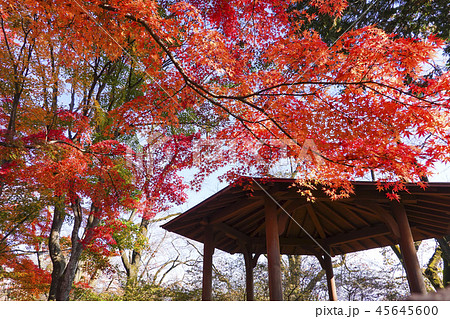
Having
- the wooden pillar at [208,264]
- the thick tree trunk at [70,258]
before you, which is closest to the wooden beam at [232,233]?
the wooden pillar at [208,264]

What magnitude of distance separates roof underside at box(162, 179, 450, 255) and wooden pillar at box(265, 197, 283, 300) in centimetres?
23

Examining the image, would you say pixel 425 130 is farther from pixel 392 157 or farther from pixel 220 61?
pixel 220 61

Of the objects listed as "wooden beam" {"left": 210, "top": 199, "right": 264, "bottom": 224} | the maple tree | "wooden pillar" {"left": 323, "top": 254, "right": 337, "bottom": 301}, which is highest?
the maple tree

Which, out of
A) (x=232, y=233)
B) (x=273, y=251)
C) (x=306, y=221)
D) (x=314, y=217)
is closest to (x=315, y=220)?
(x=314, y=217)

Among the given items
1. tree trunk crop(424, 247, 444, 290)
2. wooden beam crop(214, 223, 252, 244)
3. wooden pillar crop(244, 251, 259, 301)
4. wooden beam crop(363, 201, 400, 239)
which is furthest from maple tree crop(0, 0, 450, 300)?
tree trunk crop(424, 247, 444, 290)

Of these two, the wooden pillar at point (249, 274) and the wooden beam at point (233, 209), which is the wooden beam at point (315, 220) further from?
the wooden pillar at point (249, 274)

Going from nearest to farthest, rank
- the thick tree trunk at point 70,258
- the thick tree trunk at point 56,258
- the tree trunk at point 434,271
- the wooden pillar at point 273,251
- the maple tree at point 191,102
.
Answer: the maple tree at point 191,102 → the wooden pillar at point 273,251 → the thick tree trunk at point 70,258 → the thick tree trunk at point 56,258 → the tree trunk at point 434,271

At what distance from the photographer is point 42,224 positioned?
10.0m

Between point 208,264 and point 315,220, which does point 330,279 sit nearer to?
point 315,220

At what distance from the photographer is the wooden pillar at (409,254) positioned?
493cm

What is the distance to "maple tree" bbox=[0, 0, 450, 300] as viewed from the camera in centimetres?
376

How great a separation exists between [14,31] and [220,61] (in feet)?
16.9

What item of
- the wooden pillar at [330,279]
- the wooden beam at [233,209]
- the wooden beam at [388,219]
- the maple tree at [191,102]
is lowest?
the wooden pillar at [330,279]

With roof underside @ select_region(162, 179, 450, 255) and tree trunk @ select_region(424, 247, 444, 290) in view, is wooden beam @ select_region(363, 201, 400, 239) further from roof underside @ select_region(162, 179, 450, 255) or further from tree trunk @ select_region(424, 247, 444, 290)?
tree trunk @ select_region(424, 247, 444, 290)
